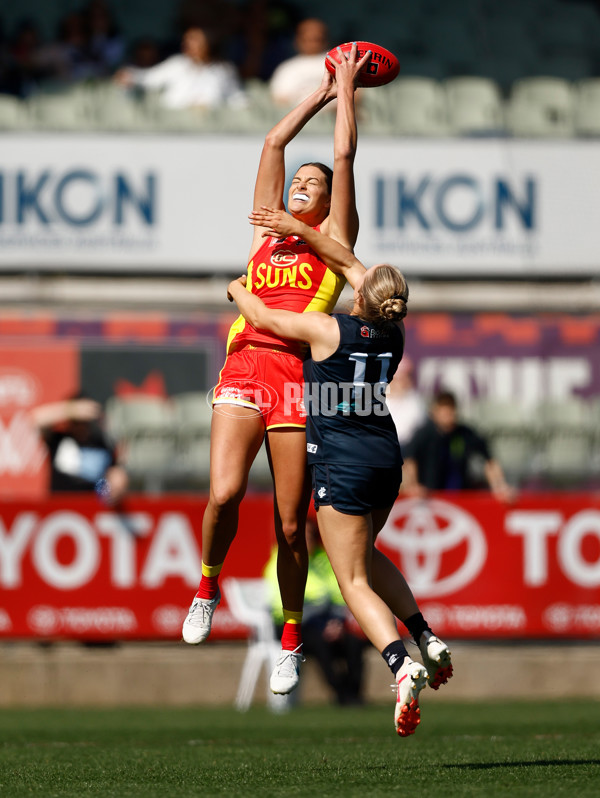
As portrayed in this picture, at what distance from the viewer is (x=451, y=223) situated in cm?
1366

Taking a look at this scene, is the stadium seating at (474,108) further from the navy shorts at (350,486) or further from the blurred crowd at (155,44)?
the navy shorts at (350,486)

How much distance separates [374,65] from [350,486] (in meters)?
1.97

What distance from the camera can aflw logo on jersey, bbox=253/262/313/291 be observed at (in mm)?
6316

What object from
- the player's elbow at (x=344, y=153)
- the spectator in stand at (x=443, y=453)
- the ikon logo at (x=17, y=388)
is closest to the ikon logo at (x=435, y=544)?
the spectator in stand at (x=443, y=453)

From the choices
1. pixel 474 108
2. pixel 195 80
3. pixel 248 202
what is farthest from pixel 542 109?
pixel 195 80

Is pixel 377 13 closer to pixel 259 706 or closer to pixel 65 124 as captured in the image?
pixel 65 124

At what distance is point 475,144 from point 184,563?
5551mm

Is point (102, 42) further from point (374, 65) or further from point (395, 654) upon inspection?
point (395, 654)

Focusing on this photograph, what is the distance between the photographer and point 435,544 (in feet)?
35.5

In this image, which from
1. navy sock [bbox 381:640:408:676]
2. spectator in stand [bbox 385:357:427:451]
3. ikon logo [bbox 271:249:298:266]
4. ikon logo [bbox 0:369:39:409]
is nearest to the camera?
navy sock [bbox 381:640:408:676]

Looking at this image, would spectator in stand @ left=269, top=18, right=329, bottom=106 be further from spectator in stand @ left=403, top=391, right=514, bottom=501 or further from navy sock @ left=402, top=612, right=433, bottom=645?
navy sock @ left=402, top=612, right=433, bottom=645

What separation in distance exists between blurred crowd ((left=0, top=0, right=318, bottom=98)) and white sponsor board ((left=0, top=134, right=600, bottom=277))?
105cm

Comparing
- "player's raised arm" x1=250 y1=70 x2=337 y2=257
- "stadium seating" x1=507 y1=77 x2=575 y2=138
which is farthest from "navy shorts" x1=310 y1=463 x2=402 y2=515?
"stadium seating" x1=507 y1=77 x2=575 y2=138

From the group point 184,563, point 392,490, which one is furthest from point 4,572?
point 392,490
